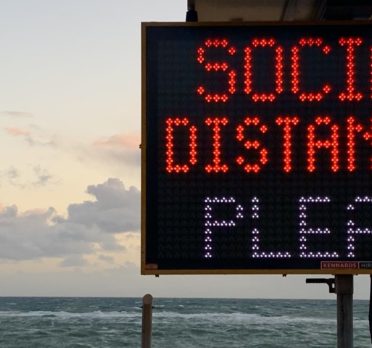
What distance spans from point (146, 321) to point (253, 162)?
293 centimetres

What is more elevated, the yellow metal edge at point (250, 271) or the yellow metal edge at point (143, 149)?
the yellow metal edge at point (143, 149)

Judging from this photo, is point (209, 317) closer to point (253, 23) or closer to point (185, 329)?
point (185, 329)

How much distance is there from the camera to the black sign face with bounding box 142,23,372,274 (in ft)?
25.3

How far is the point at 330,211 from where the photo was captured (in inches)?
305

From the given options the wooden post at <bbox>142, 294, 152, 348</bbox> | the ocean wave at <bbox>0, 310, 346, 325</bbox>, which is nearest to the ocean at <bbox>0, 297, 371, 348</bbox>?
the ocean wave at <bbox>0, 310, 346, 325</bbox>

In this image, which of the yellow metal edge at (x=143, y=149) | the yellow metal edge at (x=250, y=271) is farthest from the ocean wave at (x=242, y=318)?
the yellow metal edge at (x=143, y=149)

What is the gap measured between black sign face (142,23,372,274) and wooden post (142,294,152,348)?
7.38 feet

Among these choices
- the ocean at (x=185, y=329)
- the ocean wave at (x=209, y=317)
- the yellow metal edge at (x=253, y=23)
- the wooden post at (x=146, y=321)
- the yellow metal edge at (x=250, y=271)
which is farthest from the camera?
the ocean wave at (x=209, y=317)

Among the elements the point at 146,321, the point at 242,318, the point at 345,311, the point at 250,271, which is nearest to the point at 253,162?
the point at 250,271

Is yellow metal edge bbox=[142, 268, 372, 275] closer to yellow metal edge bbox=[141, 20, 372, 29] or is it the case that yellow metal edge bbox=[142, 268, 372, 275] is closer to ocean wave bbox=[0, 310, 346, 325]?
yellow metal edge bbox=[141, 20, 372, 29]

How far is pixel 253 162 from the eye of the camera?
306 inches

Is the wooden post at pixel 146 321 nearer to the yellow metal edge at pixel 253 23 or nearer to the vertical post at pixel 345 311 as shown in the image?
the vertical post at pixel 345 311

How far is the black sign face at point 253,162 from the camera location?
7.71 metres

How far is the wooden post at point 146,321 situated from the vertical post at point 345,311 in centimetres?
209
